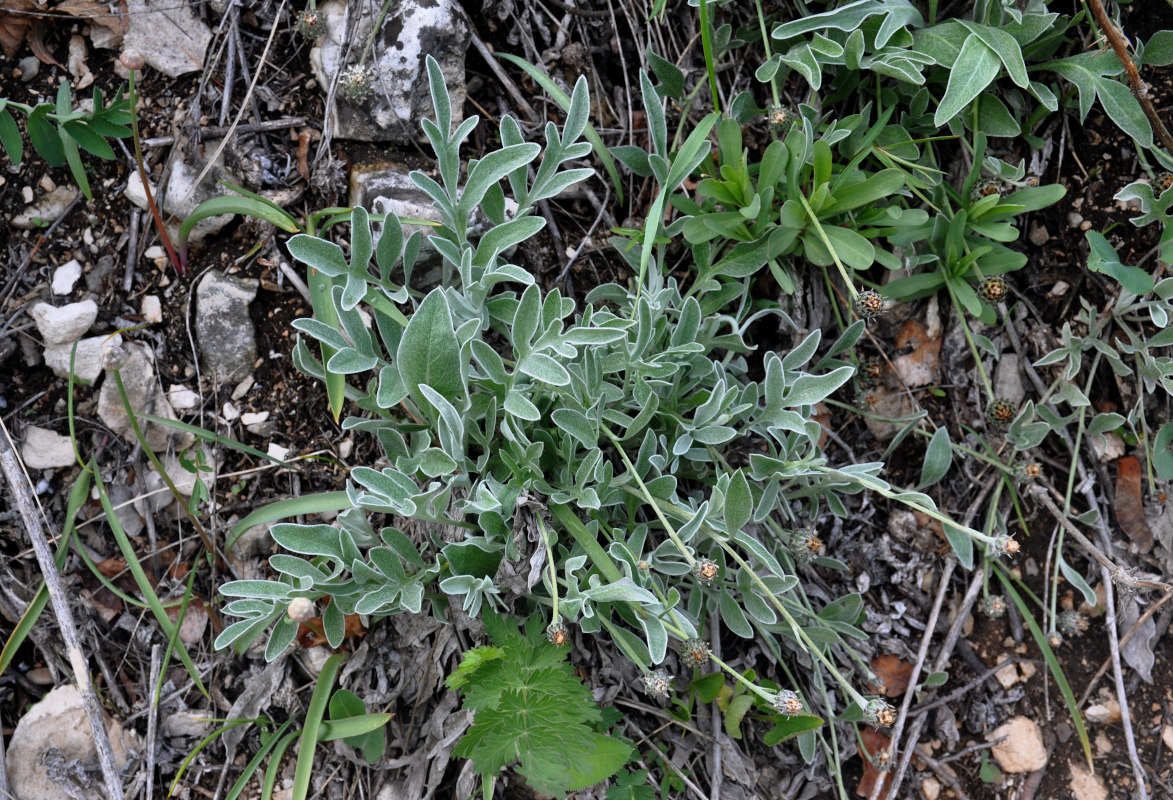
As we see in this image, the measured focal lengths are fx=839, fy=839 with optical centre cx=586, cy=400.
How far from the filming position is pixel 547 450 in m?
1.87

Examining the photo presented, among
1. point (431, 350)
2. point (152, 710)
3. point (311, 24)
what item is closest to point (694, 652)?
point (431, 350)

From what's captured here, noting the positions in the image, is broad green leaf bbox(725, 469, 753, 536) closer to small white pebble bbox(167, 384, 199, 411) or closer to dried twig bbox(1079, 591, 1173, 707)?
dried twig bbox(1079, 591, 1173, 707)

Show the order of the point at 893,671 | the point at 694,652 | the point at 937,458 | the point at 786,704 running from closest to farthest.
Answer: the point at 786,704
the point at 694,652
the point at 937,458
the point at 893,671

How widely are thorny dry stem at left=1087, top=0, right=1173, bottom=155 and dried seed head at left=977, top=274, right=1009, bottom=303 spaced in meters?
0.48

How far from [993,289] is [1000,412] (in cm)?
32

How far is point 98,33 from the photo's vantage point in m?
2.20

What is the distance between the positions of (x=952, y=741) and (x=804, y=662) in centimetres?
51

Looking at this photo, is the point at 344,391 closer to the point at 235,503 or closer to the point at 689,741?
the point at 235,503

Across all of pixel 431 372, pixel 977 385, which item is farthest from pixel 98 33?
pixel 977 385

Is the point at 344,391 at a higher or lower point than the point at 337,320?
lower

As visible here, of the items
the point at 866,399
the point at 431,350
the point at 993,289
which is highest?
the point at 431,350

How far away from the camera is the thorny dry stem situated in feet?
6.22

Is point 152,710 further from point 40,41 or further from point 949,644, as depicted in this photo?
point 949,644

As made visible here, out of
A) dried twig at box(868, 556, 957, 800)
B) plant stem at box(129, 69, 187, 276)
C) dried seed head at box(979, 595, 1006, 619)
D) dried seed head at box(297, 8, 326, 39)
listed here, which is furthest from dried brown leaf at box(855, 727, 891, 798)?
dried seed head at box(297, 8, 326, 39)
